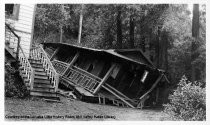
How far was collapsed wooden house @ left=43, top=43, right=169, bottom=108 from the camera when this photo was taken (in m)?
14.3

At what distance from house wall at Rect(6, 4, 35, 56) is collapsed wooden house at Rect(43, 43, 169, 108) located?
3.08m

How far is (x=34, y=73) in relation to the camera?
1247 cm

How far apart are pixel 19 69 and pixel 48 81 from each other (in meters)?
1.42

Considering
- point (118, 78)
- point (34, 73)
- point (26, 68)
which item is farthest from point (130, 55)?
point (26, 68)

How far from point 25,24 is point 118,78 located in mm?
5651

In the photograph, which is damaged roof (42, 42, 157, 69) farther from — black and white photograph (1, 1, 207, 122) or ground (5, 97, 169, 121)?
ground (5, 97, 169, 121)

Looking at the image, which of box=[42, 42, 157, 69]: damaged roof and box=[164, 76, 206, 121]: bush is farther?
box=[42, 42, 157, 69]: damaged roof

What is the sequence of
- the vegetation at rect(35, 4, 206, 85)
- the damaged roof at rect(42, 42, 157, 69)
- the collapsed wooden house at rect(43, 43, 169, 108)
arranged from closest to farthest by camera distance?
the vegetation at rect(35, 4, 206, 85), the damaged roof at rect(42, 42, 157, 69), the collapsed wooden house at rect(43, 43, 169, 108)

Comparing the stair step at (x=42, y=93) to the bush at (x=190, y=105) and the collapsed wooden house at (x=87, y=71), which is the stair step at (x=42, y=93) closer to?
the collapsed wooden house at (x=87, y=71)

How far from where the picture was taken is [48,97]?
39.2 ft

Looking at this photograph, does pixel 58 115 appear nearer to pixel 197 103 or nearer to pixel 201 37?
pixel 197 103

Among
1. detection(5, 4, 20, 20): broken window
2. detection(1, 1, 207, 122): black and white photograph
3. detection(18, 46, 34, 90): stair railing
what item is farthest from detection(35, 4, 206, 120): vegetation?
detection(18, 46, 34, 90): stair railing

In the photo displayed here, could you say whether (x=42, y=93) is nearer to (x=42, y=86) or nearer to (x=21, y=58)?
(x=42, y=86)

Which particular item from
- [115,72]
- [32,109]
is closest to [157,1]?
[115,72]
